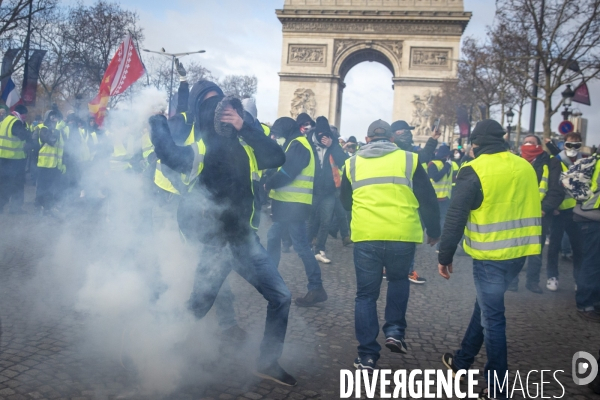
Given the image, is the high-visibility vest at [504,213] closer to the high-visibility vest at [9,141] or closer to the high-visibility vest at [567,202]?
the high-visibility vest at [567,202]

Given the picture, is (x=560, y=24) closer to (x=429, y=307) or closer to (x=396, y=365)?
(x=429, y=307)

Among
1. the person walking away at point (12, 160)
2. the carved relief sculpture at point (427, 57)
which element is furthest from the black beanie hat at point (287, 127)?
the carved relief sculpture at point (427, 57)

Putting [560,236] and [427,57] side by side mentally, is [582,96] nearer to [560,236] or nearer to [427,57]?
[560,236]

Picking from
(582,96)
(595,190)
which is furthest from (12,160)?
(582,96)

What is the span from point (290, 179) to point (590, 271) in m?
3.31

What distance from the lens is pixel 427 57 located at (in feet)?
127

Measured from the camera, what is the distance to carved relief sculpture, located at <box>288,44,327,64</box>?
130 ft

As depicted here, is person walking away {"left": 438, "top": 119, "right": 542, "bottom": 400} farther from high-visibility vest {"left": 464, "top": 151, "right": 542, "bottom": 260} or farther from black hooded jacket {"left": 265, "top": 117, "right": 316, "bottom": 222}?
black hooded jacket {"left": 265, "top": 117, "right": 316, "bottom": 222}

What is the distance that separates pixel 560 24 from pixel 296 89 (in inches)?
973

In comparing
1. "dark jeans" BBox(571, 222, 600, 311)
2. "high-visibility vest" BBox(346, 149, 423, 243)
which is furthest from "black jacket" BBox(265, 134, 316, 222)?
"dark jeans" BBox(571, 222, 600, 311)

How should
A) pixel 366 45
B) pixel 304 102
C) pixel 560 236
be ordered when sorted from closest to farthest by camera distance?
pixel 560 236
pixel 304 102
pixel 366 45

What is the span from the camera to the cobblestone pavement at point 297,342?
347 centimetres

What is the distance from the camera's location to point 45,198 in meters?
10.7

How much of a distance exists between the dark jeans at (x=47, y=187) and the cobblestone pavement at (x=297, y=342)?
346cm
